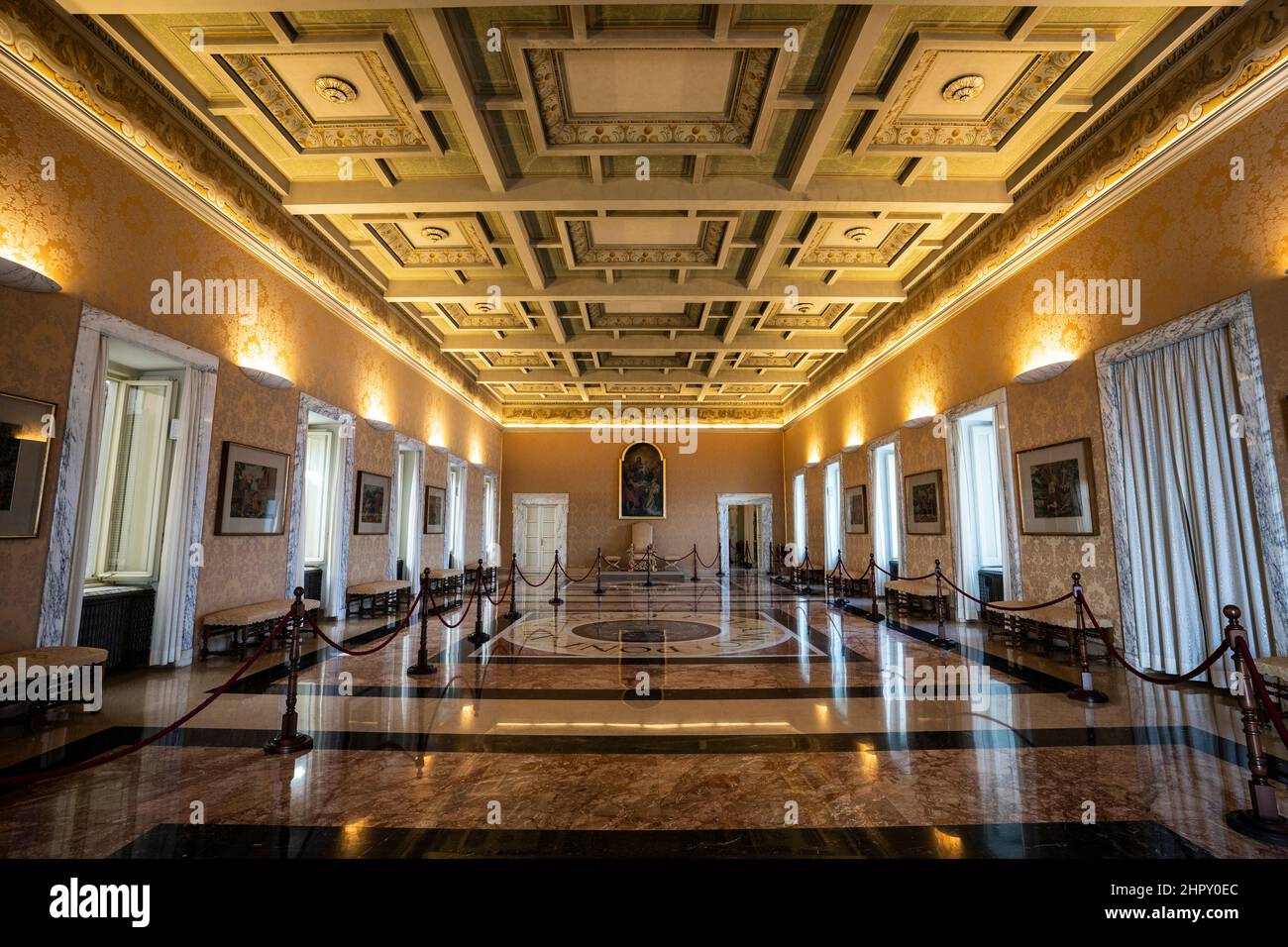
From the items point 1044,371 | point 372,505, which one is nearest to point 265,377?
point 372,505

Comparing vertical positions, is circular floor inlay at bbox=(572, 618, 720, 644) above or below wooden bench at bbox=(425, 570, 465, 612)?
below

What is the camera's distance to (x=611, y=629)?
27.5ft

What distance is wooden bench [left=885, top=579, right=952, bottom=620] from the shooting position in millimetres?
8965

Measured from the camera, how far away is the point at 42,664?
13.1 ft

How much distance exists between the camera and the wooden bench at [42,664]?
395 centimetres

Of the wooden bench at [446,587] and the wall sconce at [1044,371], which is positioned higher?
the wall sconce at [1044,371]

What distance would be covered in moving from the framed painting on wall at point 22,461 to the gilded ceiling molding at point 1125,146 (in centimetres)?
995

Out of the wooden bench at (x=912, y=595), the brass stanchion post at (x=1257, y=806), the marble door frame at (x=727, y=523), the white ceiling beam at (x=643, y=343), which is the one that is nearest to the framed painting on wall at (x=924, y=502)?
the wooden bench at (x=912, y=595)

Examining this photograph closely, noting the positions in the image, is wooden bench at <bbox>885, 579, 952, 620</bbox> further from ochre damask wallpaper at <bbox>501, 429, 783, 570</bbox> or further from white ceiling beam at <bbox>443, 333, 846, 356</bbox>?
ochre damask wallpaper at <bbox>501, 429, 783, 570</bbox>

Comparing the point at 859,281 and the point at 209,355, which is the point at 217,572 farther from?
the point at 859,281

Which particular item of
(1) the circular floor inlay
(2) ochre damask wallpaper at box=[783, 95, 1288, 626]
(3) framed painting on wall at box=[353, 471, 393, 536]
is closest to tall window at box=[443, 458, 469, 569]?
(3) framed painting on wall at box=[353, 471, 393, 536]

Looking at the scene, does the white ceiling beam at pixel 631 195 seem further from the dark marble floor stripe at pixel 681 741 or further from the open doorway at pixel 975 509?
the dark marble floor stripe at pixel 681 741

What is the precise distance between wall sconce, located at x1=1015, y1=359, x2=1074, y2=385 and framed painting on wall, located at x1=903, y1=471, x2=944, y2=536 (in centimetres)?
270
